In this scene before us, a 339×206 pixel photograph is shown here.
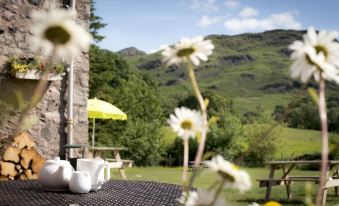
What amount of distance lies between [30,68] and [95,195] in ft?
13.0

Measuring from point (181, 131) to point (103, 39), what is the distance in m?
26.0

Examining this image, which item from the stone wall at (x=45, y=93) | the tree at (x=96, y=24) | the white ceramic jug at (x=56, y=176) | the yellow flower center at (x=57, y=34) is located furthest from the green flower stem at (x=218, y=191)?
the tree at (x=96, y=24)

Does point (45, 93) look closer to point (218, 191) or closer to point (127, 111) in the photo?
point (218, 191)

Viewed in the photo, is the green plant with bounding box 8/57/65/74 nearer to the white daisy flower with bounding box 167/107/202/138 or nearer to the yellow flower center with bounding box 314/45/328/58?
the white daisy flower with bounding box 167/107/202/138

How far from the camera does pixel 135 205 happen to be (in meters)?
2.06

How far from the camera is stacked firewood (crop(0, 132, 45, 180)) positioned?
5730 millimetres

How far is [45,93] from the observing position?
6.26 m

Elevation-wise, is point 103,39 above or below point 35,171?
above

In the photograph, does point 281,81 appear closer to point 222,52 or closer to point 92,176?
point 222,52

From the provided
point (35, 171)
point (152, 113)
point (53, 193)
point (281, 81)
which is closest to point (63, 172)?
point (53, 193)

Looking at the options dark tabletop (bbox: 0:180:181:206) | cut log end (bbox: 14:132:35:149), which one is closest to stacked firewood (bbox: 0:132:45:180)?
cut log end (bbox: 14:132:35:149)

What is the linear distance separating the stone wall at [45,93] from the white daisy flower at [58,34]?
561 cm

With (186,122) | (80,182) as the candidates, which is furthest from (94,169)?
(186,122)

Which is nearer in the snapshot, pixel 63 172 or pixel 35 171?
pixel 63 172
